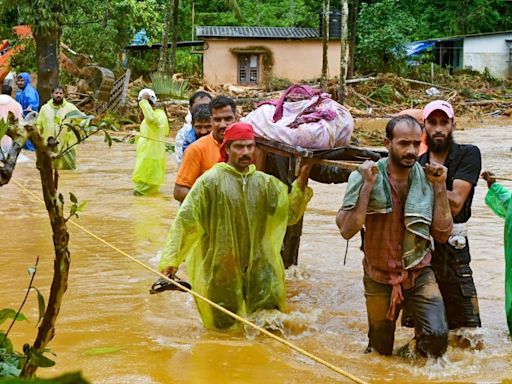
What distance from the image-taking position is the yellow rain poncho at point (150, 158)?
38.4ft

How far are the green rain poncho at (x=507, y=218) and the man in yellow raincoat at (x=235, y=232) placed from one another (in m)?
1.15

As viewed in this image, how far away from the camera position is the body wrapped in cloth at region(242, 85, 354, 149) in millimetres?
6098

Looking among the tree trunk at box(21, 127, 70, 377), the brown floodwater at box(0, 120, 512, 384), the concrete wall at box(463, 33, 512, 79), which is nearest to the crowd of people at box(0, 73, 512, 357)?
the brown floodwater at box(0, 120, 512, 384)

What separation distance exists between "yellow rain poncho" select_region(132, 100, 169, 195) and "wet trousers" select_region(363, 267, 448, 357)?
6925 millimetres

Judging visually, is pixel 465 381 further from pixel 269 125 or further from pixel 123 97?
pixel 123 97

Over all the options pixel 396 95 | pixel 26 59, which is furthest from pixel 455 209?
pixel 396 95

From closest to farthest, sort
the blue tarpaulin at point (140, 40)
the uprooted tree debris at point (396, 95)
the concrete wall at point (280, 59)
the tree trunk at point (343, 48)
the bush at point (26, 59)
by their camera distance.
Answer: the bush at point (26, 59), the tree trunk at point (343, 48), the uprooted tree debris at point (396, 95), the concrete wall at point (280, 59), the blue tarpaulin at point (140, 40)

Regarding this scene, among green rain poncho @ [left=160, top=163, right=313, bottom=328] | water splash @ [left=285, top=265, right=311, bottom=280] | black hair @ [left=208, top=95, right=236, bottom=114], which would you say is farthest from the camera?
water splash @ [left=285, top=265, right=311, bottom=280]

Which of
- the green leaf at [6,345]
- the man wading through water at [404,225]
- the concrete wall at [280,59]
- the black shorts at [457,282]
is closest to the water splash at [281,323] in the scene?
the man wading through water at [404,225]

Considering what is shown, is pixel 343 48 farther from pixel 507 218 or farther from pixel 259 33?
pixel 507 218

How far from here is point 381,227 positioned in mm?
4922

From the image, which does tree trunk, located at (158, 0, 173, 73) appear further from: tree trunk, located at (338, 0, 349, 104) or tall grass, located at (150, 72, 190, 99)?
tree trunk, located at (338, 0, 349, 104)

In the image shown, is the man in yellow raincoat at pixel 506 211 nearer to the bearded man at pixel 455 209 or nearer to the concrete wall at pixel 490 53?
the bearded man at pixel 455 209

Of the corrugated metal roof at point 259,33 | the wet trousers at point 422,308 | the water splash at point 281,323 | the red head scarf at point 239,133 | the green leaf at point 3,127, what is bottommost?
the water splash at point 281,323
